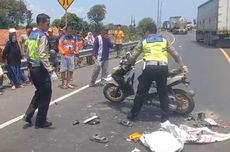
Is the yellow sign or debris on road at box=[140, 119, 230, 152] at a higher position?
the yellow sign

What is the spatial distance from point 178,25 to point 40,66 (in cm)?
7720

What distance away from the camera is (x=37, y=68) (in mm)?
9133

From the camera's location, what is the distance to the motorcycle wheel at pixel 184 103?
10.2m

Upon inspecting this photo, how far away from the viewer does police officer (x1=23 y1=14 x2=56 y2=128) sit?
9078 millimetres

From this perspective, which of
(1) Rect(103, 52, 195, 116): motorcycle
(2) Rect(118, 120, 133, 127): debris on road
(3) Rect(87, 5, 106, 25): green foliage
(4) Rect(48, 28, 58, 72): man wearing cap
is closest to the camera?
(2) Rect(118, 120, 133, 127): debris on road

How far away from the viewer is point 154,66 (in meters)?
9.51

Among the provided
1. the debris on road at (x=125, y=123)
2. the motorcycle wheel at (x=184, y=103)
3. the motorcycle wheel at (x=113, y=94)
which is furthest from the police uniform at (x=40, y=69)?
the motorcycle wheel at (x=184, y=103)

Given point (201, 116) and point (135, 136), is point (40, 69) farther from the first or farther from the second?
point (201, 116)

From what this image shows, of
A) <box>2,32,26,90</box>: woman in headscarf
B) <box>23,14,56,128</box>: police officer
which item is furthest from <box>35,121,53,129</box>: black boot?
<box>2,32,26,90</box>: woman in headscarf

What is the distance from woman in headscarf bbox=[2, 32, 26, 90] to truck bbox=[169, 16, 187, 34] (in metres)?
69.0

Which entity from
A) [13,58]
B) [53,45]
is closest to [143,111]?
Answer: [13,58]

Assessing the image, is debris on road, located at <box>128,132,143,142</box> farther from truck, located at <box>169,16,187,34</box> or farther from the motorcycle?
truck, located at <box>169,16,187,34</box>

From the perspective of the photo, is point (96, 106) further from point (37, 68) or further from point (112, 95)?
point (37, 68)

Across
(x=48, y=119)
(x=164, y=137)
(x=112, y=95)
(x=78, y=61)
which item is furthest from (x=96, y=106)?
(x=78, y=61)
